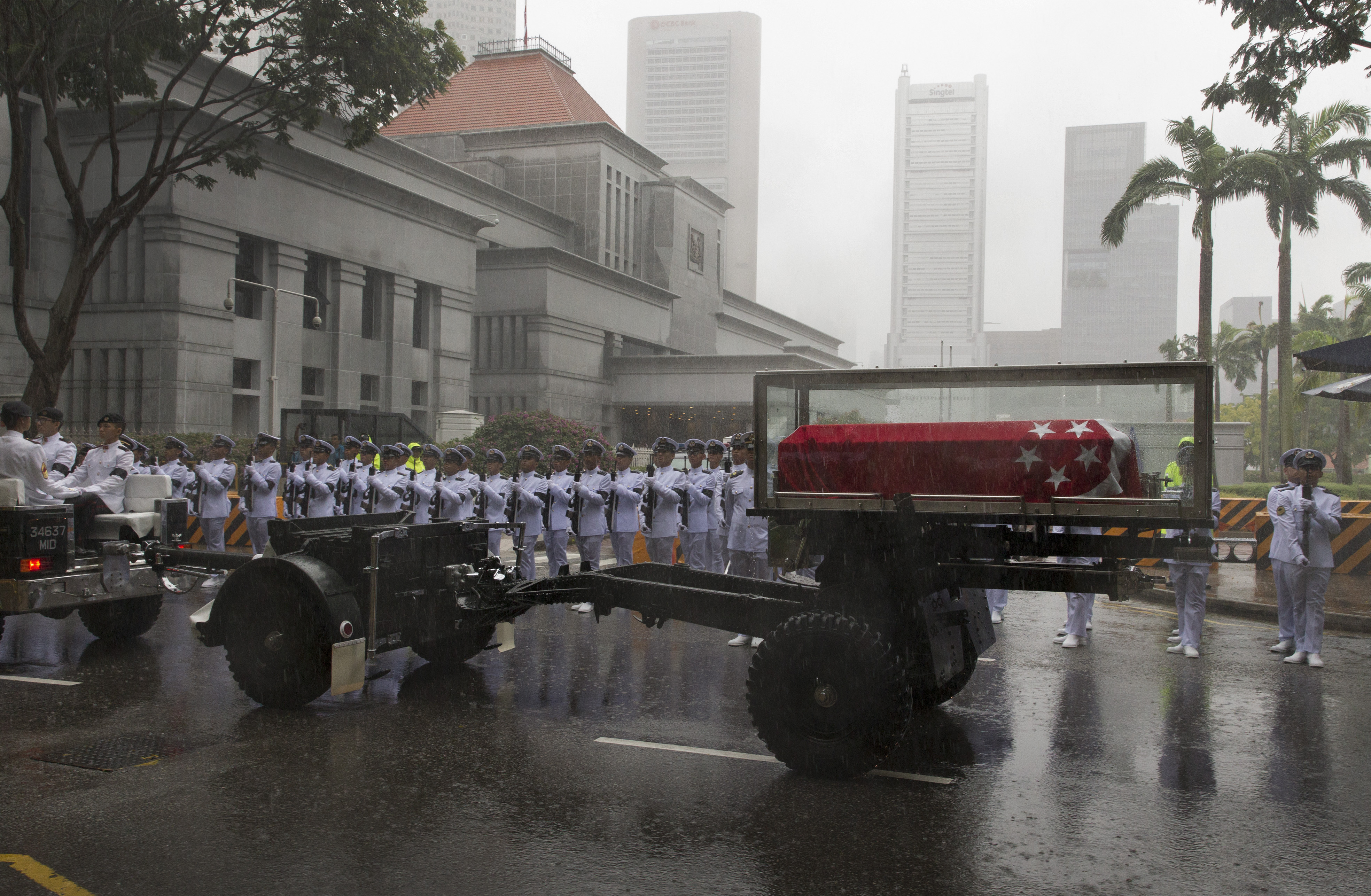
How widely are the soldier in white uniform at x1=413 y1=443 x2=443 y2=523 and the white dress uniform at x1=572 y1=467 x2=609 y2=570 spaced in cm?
190

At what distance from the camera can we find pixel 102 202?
29.9 m

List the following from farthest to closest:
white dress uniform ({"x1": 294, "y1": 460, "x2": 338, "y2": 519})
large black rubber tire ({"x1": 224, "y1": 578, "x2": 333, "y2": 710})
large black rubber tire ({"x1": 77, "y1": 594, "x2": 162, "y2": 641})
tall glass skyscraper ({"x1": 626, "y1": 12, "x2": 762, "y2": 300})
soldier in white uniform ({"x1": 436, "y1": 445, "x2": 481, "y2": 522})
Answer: tall glass skyscraper ({"x1": 626, "y1": 12, "x2": 762, "y2": 300})
white dress uniform ({"x1": 294, "y1": 460, "x2": 338, "y2": 519})
soldier in white uniform ({"x1": 436, "y1": 445, "x2": 481, "y2": 522})
large black rubber tire ({"x1": 77, "y1": 594, "x2": 162, "y2": 641})
large black rubber tire ({"x1": 224, "y1": 578, "x2": 333, "y2": 710})

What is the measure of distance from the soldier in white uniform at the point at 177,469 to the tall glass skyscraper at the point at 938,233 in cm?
10698

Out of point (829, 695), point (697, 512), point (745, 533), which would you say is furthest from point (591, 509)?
point (829, 695)

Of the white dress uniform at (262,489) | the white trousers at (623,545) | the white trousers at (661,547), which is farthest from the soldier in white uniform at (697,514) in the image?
the white dress uniform at (262,489)

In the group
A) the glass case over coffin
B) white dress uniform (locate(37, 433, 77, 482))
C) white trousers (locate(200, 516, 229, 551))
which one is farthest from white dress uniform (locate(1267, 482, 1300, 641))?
white trousers (locate(200, 516, 229, 551))

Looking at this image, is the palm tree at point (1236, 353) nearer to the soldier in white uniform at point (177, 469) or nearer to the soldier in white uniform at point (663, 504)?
the soldier in white uniform at point (663, 504)

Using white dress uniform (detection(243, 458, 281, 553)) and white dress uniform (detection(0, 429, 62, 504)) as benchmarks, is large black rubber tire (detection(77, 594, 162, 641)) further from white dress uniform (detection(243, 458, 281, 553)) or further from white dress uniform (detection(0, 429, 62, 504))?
white dress uniform (detection(243, 458, 281, 553))

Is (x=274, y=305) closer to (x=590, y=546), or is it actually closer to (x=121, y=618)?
(x=590, y=546)

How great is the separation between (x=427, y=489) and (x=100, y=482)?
4218mm

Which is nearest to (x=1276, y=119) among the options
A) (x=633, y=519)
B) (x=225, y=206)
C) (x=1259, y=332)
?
(x=633, y=519)

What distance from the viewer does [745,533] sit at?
11.6 m

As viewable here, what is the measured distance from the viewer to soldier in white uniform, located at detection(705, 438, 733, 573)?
1241 centimetres

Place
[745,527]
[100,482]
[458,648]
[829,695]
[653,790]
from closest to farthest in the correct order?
1. [653,790]
2. [829,695]
3. [458,648]
4. [100,482]
5. [745,527]
